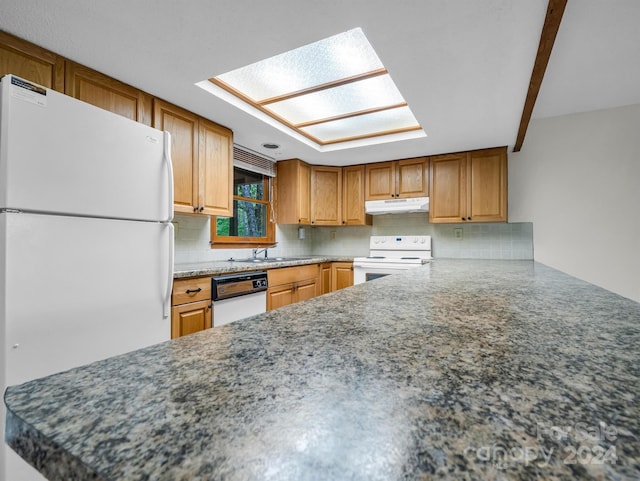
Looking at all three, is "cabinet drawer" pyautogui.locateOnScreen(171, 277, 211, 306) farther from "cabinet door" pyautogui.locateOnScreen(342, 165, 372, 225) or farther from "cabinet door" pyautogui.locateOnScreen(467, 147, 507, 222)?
"cabinet door" pyautogui.locateOnScreen(467, 147, 507, 222)

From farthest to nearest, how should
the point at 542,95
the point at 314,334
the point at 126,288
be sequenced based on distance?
1. the point at 542,95
2. the point at 126,288
3. the point at 314,334

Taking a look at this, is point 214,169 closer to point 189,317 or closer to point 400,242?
point 189,317

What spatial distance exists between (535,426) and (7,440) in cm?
55

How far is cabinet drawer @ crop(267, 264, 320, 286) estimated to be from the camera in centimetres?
284

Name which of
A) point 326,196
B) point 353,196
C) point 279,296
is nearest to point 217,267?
point 279,296

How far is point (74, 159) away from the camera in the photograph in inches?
52.9

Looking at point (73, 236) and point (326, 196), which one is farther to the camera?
point (326, 196)

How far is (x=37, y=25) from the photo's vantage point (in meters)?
1.42

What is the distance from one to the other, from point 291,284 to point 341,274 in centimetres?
86

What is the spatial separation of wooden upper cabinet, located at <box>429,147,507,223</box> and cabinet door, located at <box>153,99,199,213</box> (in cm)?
253

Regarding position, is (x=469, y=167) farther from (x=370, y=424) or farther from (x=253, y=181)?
(x=370, y=424)

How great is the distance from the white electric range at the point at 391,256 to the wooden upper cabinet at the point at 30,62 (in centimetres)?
286

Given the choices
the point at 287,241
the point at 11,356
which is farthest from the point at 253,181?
the point at 11,356

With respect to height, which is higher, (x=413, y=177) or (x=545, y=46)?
(x=545, y=46)
